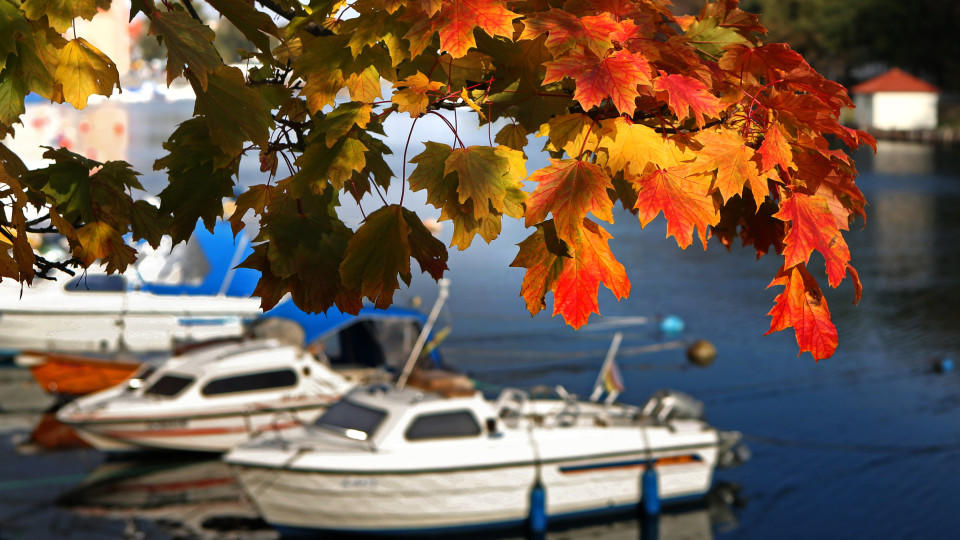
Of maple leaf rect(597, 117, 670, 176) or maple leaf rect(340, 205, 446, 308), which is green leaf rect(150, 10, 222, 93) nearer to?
maple leaf rect(340, 205, 446, 308)

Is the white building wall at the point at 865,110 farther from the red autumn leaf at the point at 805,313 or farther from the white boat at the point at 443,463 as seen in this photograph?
the red autumn leaf at the point at 805,313

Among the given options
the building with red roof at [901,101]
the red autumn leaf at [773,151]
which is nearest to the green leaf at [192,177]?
the red autumn leaf at [773,151]

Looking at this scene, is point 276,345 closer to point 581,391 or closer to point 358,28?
point 581,391

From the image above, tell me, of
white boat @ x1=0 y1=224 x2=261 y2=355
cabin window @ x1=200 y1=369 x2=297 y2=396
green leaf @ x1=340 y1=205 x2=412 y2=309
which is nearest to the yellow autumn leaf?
green leaf @ x1=340 y1=205 x2=412 y2=309

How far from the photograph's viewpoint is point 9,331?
30188 mm

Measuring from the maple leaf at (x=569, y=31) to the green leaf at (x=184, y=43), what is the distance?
706 millimetres

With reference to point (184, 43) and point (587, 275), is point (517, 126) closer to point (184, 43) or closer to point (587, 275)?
point (587, 275)

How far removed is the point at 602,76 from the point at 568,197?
0.27 m

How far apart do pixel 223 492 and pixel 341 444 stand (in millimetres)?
5192

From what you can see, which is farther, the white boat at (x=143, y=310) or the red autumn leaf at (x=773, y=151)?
the white boat at (x=143, y=310)

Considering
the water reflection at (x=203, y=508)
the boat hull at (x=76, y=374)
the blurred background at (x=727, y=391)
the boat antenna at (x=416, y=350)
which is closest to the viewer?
the water reflection at (x=203, y=508)

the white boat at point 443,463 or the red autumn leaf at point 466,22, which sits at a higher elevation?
the red autumn leaf at point 466,22

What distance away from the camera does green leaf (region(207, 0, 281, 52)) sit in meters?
2.73

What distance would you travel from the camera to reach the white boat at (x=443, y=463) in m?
17.3
